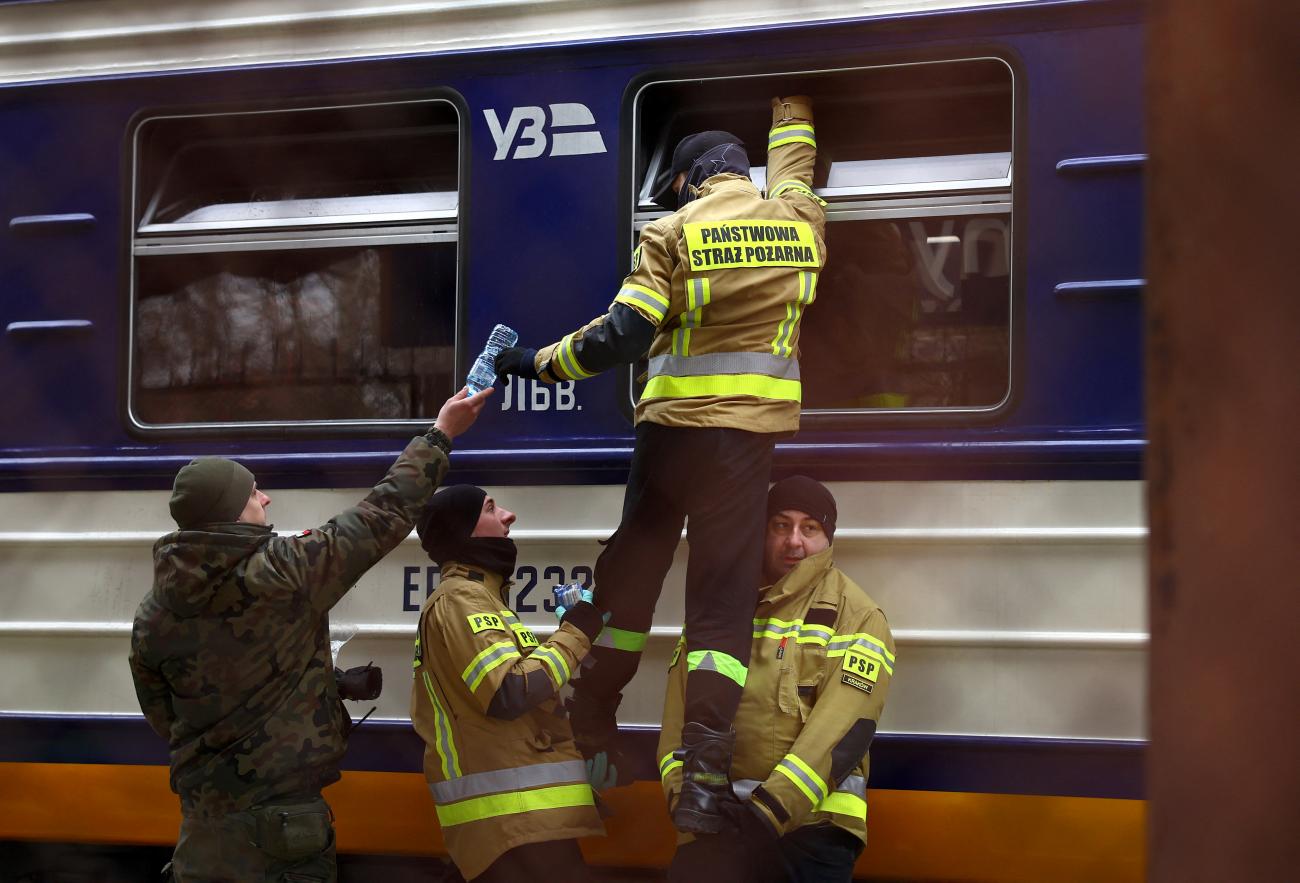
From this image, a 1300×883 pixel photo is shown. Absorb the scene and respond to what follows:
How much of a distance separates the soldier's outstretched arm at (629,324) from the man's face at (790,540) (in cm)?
48

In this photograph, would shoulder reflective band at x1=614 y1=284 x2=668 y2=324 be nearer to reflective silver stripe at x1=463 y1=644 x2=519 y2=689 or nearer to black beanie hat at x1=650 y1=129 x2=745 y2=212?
black beanie hat at x1=650 y1=129 x2=745 y2=212

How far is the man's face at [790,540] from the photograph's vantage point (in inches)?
118

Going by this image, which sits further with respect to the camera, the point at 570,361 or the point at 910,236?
the point at 910,236

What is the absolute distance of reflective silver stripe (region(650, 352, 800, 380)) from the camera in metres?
2.95

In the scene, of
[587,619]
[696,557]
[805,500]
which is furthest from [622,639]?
[805,500]

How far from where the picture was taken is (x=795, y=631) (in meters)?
2.93

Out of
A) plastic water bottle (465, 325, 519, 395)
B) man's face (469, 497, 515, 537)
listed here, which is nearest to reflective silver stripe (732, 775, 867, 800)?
man's face (469, 497, 515, 537)

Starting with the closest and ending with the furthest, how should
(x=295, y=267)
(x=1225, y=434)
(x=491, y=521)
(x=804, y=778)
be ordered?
(x=1225, y=434)
(x=804, y=778)
(x=491, y=521)
(x=295, y=267)

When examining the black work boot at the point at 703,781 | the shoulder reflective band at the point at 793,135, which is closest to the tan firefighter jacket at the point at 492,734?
the black work boot at the point at 703,781

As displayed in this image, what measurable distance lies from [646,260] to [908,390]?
734mm

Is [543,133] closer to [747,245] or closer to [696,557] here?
[747,245]

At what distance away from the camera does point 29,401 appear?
12.3ft

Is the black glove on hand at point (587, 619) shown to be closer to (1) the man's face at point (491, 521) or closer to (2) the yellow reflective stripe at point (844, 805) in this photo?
(1) the man's face at point (491, 521)

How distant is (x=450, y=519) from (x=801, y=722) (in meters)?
0.91
